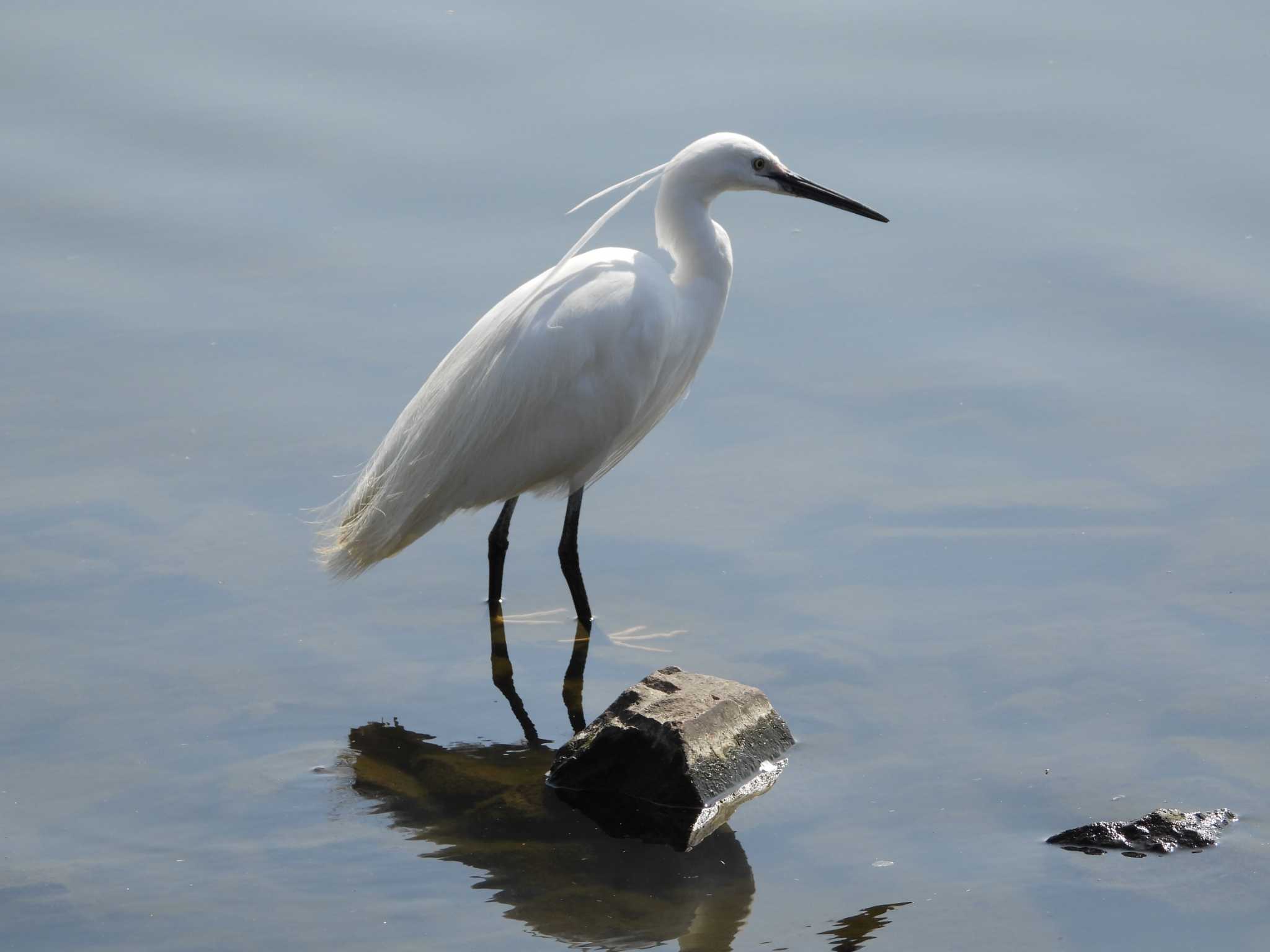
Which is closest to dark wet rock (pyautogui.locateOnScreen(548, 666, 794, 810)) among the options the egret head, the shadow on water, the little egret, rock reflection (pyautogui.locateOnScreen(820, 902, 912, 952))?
the shadow on water

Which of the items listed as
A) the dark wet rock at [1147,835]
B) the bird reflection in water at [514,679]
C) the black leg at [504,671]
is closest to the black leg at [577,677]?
the bird reflection in water at [514,679]

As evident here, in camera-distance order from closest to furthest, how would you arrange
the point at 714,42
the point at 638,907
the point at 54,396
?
the point at 638,907, the point at 54,396, the point at 714,42

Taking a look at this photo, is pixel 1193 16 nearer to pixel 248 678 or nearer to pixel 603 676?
pixel 603 676

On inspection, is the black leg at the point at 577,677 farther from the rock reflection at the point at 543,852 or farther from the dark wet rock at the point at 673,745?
the dark wet rock at the point at 673,745

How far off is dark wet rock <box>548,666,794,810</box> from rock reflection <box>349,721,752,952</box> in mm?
130

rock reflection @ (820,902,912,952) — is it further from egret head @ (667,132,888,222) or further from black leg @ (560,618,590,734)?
egret head @ (667,132,888,222)

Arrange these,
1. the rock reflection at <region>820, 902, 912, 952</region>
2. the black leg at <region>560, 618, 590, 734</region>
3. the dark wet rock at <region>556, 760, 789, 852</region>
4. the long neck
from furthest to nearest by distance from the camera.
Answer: the long neck
the black leg at <region>560, 618, 590, 734</region>
the dark wet rock at <region>556, 760, 789, 852</region>
the rock reflection at <region>820, 902, 912, 952</region>

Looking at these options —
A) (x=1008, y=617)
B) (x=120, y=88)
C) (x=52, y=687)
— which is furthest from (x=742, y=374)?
(x=120, y=88)

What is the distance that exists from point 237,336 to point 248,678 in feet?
7.68

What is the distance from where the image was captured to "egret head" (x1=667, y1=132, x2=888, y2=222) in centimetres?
598

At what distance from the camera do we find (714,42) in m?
9.53

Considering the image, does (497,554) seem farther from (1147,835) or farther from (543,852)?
(1147,835)

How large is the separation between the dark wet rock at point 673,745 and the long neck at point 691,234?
1.71 m

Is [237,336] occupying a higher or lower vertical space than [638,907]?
higher
